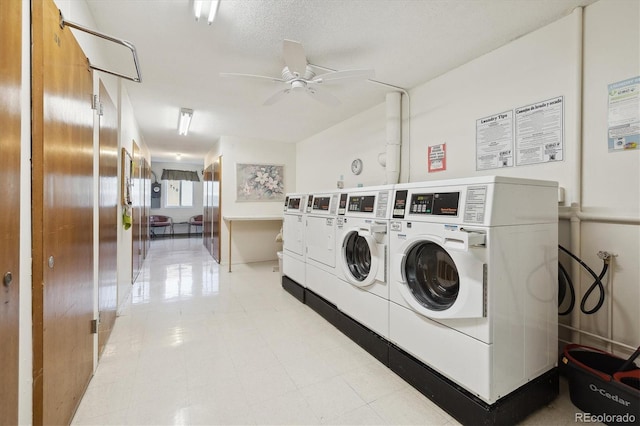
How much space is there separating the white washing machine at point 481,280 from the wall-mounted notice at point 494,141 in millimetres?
715

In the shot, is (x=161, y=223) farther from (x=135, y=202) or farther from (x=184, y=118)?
(x=184, y=118)

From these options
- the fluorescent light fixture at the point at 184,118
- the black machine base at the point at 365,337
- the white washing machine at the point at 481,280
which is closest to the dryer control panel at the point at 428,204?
the white washing machine at the point at 481,280

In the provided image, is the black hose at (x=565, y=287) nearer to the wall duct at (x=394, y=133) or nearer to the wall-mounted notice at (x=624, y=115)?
the wall-mounted notice at (x=624, y=115)

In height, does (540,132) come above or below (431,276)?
above

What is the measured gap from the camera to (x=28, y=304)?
1143 millimetres

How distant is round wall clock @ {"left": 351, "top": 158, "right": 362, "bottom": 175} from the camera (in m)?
4.18

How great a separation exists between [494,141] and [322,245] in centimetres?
185

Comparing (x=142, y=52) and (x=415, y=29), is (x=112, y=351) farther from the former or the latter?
(x=415, y=29)

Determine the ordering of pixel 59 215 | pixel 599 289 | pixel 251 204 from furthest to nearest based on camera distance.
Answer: pixel 251 204 → pixel 599 289 → pixel 59 215

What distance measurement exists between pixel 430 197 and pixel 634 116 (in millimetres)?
1295

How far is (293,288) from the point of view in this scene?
148 inches

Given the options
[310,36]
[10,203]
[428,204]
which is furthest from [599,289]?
[10,203]

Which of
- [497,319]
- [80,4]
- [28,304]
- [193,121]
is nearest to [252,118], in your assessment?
[193,121]

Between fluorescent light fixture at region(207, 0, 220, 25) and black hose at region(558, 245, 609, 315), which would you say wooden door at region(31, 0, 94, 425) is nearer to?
fluorescent light fixture at region(207, 0, 220, 25)
